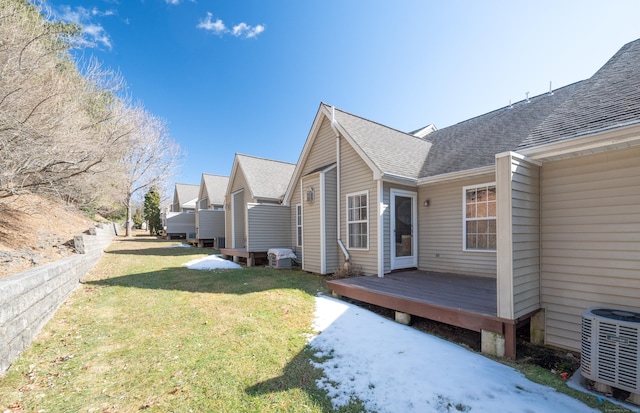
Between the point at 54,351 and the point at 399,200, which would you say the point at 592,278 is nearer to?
the point at 399,200

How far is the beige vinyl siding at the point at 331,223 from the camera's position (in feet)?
27.7

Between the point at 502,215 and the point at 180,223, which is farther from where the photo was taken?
the point at 180,223

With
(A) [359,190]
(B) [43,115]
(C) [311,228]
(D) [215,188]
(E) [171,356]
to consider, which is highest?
(B) [43,115]

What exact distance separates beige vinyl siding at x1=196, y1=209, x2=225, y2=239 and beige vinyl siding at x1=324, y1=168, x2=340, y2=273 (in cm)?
1310

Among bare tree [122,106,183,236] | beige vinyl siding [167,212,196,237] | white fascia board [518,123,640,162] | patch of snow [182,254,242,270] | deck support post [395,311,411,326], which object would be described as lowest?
patch of snow [182,254,242,270]

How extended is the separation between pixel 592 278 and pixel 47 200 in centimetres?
1346

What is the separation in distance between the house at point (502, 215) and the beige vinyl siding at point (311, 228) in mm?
58

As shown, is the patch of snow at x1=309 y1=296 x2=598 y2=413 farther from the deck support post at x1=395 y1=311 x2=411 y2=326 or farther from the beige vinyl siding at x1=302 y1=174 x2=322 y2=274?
the beige vinyl siding at x1=302 y1=174 x2=322 y2=274

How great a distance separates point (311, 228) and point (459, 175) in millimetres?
4712

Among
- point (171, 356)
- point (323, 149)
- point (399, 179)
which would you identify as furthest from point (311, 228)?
point (171, 356)

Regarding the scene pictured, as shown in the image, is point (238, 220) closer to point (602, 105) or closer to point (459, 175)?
point (459, 175)

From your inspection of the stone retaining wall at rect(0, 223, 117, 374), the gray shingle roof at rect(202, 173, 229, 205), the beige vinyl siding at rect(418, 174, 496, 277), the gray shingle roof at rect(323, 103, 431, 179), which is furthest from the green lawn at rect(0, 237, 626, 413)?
the gray shingle roof at rect(202, 173, 229, 205)

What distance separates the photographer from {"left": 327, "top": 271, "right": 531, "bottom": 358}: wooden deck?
3.58m

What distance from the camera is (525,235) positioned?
3676 millimetres
